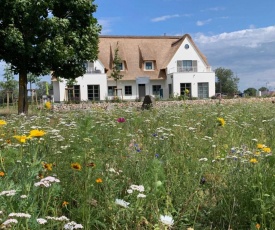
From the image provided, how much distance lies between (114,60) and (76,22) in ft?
84.1

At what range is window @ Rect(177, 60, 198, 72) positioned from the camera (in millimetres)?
46375

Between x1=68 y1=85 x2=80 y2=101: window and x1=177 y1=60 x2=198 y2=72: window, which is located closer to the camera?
x1=68 y1=85 x2=80 y2=101: window

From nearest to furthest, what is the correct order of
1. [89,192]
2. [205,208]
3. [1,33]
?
[89,192] → [205,208] → [1,33]

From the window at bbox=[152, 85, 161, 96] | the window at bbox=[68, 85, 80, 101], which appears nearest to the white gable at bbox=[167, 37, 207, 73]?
the window at bbox=[152, 85, 161, 96]

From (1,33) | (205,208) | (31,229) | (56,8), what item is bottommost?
(205,208)

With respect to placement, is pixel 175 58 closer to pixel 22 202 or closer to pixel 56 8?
pixel 56 8

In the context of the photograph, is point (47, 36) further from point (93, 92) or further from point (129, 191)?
point (93, 92)

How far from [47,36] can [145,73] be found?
30.9 metres

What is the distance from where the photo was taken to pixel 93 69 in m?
43.4

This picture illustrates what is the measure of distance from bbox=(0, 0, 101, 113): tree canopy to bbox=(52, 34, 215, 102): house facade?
24.8m

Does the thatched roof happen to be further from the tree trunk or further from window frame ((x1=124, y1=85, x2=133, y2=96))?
the tree trunk

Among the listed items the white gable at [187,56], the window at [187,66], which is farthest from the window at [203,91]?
the white gable at [187,56]

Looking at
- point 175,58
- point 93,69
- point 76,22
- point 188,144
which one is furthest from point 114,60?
point 188,144

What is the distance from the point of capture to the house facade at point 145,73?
43.0 metres
